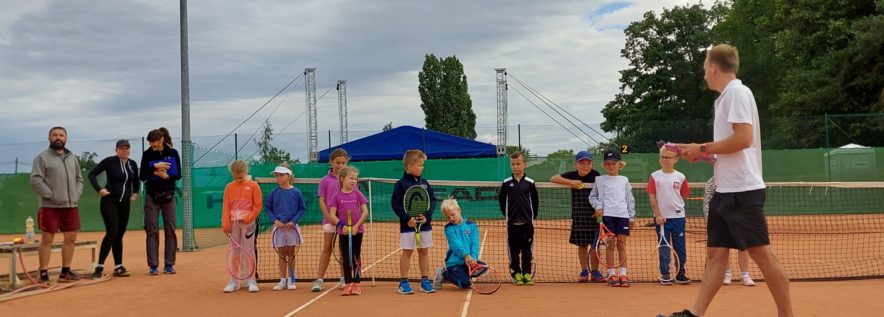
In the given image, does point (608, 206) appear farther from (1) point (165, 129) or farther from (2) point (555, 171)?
(2) point (555, 171)

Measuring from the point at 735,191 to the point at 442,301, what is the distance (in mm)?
3106

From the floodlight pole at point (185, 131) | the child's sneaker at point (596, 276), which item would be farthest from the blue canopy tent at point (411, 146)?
the child's sneaker at point (596, 276)

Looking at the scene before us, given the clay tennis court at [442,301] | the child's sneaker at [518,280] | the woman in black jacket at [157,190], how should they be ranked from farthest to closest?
the woman in black jacket at [157,190], the child's sneaker at [518,280], the clay tennis court at [442,301]

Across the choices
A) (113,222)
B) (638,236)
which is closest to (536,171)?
(638,236)

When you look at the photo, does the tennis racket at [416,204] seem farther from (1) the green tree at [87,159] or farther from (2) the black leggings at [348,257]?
(1) the green tree at [87,159]

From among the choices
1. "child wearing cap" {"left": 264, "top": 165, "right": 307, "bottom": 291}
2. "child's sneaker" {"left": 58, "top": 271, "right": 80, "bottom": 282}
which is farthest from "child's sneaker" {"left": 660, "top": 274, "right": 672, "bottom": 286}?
"child's sneaker" {"left": 58, "top": 271, "right": 80, "bottom": 282}

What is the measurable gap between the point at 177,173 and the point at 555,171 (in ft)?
41.3

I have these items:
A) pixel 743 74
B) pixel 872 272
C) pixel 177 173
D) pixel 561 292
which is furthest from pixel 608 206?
pixel 743 74

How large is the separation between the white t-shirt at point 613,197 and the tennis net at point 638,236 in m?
0.51

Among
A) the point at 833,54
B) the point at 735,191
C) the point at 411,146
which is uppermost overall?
the point at 833,54

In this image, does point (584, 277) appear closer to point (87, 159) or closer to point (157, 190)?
point (157, 190)

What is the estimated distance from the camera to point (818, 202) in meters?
19.5

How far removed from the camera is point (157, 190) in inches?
349

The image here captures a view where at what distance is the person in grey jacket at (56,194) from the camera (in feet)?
25.5
